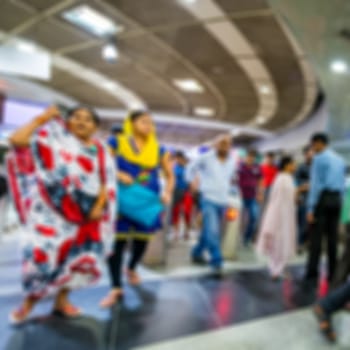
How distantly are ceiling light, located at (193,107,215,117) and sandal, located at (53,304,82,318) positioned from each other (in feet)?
23.2

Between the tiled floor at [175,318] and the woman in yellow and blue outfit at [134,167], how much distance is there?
22cm

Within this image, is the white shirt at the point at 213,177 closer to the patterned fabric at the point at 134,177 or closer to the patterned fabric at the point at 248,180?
the patterned fabric at the point at 134,177

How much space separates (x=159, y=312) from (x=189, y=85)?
4.95 meters

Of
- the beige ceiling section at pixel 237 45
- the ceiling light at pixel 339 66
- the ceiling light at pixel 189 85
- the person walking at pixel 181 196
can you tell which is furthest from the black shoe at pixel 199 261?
the ceiling light at pixel 189 85

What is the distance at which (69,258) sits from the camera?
1.52m

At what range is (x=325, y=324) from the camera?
1.57m

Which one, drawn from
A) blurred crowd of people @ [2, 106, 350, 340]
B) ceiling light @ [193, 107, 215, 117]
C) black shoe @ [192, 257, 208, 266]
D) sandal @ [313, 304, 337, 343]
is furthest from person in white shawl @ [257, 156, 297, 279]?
ceiling light @ [193, 107, 215, 117]

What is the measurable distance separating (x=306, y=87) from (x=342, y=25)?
9.00ft

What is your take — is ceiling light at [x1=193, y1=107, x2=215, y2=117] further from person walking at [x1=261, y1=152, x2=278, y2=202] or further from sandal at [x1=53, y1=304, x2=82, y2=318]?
sandal at [x1=53, y1=304, x2=82, y2=318]

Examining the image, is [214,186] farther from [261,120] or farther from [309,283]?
[261,120]

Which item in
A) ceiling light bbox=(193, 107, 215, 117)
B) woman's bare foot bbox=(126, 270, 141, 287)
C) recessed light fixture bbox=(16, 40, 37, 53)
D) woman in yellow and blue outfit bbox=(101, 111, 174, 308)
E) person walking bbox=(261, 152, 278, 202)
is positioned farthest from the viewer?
ceiling light bbox=(193, 107, 215, 117)

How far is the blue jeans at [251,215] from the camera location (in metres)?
4.04

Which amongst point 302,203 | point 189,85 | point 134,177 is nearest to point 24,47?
point 134,177

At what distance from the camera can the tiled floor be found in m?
1.37
